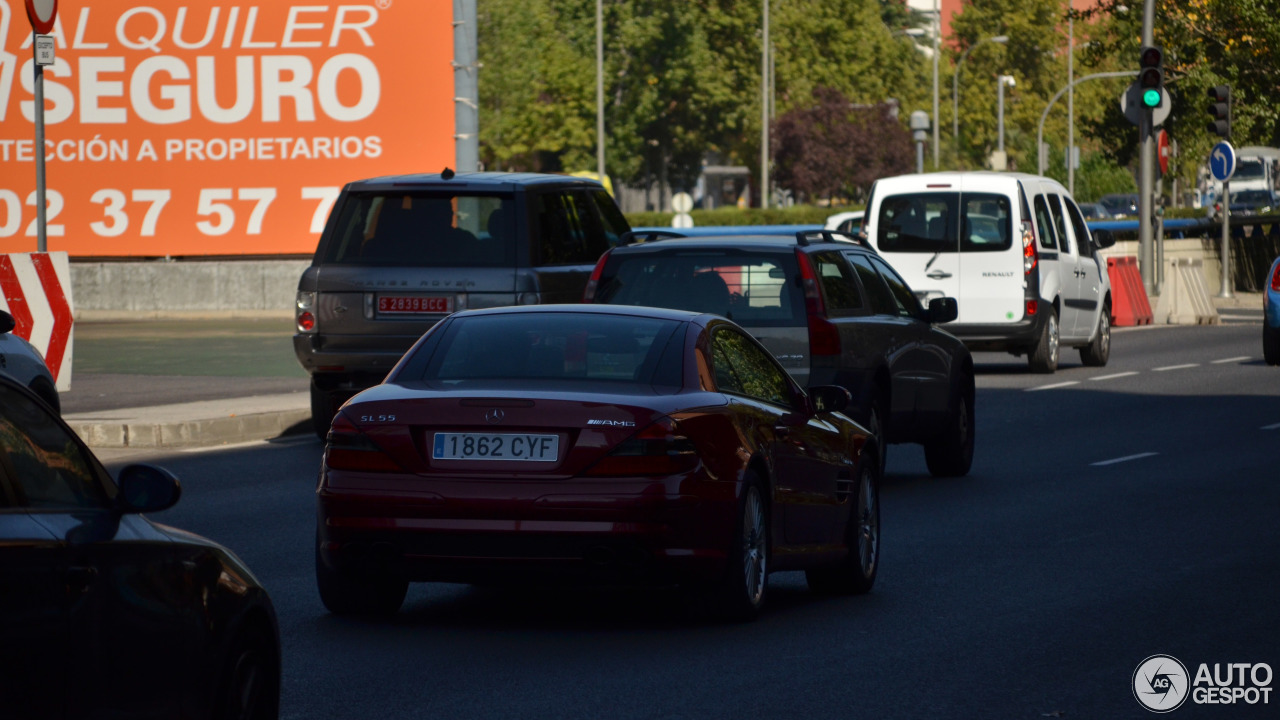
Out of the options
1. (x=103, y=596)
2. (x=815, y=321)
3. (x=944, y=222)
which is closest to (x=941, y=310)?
(x=815, y=321)

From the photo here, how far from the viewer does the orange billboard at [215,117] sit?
1348 inches

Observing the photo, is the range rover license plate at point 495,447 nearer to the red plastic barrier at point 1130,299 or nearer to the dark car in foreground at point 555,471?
the dark car in foreground at point 555,471

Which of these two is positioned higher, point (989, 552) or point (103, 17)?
point (103, 17)

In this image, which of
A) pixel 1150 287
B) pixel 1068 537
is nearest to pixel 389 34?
pixel 1150 287

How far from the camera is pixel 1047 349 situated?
929 inches

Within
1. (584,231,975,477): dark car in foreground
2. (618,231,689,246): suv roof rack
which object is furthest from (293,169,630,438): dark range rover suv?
(584,231,975,477): dark car in foreground

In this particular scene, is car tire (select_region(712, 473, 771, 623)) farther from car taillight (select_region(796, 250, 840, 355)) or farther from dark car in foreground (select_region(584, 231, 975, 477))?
car taillight (select_region(796, 250, 840, 355))

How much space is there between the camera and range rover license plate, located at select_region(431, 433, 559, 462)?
7.74m

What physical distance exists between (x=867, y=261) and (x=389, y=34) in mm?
21645

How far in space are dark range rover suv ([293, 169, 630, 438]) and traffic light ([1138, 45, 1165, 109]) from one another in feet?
63.3

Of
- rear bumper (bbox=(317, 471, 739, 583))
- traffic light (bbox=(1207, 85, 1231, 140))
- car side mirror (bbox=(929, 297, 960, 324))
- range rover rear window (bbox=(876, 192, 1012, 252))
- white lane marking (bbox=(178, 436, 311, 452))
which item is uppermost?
traffic light (bbox=(1207, 85, 1231, 140))

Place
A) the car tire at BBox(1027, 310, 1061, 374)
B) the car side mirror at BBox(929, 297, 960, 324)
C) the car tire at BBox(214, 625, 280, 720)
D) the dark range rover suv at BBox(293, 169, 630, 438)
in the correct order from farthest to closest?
the car tire at BBox(1027, 310, 1061, 374) → the dark range rover suv at BBox(293, 169, 630, 438) → the car side mirror at BBox(929, 297, 960, 324) → the car tire at BBox(214, 625, 280, 720)

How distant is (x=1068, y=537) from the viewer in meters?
11.1

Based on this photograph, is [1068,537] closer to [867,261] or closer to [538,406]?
[867,261]
